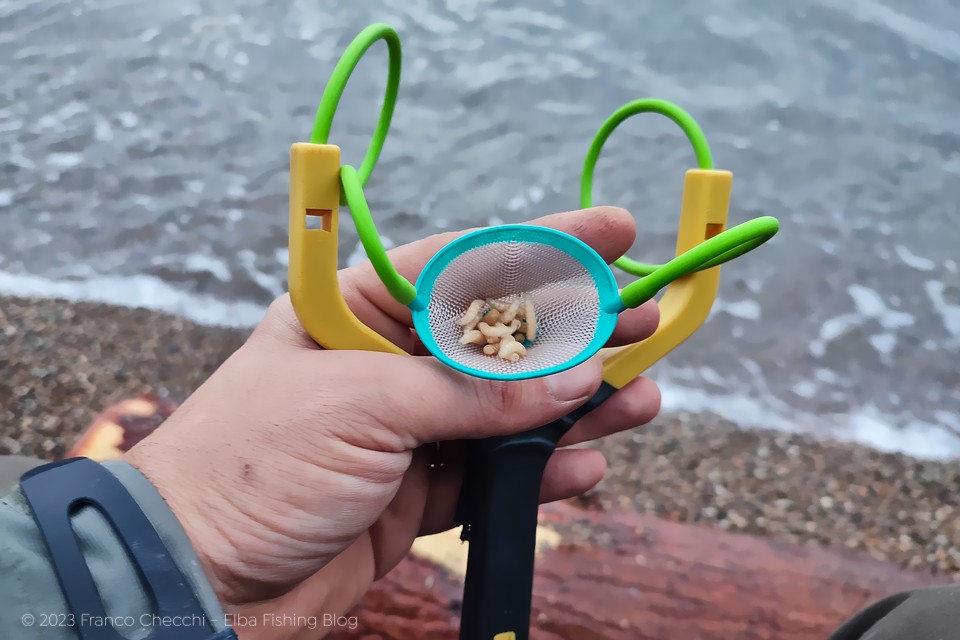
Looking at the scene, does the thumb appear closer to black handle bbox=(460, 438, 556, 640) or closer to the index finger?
black handle bbox=(460, 438, 556, 640)

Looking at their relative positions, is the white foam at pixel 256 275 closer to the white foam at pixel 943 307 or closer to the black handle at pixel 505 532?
the black handle at pixel 505 532

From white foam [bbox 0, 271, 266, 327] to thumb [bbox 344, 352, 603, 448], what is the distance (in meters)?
1.08

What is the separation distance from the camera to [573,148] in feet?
7.23

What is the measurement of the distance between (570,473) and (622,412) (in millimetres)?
102

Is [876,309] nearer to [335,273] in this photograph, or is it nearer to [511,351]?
[511,351]

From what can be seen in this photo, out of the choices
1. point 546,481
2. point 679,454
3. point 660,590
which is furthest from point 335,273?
point 679,454

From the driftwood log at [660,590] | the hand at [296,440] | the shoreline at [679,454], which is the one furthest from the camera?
the shoreline at [679,454]

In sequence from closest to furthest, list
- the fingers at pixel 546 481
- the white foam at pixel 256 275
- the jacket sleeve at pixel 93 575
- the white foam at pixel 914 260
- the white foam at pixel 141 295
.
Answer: the jacket sleeve at pixel 93 575, the fingers at pixel 546 481, the white foam at pixel 141 295, the white foam at pixel 256 275, the white foam at pixel 914 260

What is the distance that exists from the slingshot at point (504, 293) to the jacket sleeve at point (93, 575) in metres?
0.22

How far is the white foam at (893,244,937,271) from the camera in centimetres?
195

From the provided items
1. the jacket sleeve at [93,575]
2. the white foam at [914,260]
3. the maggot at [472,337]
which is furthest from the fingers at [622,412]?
the white foam at [914,260]

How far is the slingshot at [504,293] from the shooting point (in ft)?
2.01

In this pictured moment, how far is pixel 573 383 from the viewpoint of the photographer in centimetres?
70

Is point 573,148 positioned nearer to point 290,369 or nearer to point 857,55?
point 857,55
